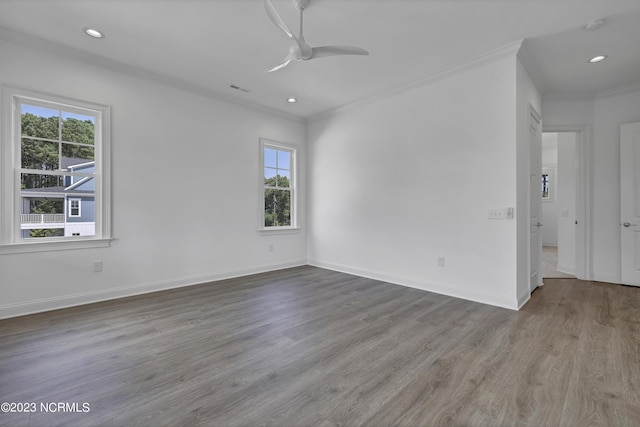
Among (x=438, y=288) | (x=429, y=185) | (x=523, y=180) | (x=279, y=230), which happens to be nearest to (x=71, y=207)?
(x=279, y=230)

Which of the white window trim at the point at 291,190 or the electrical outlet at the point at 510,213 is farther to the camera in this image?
the white window trim at the point at 291,190

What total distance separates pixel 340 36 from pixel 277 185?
3044 millimetres

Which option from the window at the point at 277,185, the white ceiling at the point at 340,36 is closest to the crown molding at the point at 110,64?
→ the white ceiling at the point at 340,36

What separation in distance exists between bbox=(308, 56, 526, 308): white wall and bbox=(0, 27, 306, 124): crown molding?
1874 millimetres

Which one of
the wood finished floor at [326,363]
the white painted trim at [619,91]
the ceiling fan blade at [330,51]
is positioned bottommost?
the wood finished floor at [326,363]

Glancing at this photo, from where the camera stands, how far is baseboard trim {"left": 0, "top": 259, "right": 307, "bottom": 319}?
3.11 meters

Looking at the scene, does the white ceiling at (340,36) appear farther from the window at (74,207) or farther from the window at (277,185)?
the window at (74,207)

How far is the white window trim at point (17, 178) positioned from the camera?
9.99 feet

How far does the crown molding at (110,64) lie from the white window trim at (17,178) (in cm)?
49

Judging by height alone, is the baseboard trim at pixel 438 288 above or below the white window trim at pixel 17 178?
below

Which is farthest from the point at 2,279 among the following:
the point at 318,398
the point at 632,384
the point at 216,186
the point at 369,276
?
the point at 632,384

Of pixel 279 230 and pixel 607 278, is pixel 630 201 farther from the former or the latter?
pixel 279 230

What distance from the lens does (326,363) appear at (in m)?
2.18

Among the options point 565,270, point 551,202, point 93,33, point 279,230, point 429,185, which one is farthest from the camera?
point 551,202
